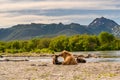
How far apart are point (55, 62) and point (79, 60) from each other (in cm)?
674

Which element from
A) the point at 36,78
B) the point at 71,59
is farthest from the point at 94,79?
the point at 71,59

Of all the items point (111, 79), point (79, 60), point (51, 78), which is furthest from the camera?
point (79, 60)

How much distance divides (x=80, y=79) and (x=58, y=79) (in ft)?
5.82

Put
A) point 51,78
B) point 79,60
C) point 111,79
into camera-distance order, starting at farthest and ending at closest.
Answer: point 79,60
point 51,78
point 111,79

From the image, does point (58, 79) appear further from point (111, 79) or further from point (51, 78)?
point (111, 79)

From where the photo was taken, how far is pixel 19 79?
29.5 meters

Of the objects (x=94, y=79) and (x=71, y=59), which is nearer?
(x=94, y=79)

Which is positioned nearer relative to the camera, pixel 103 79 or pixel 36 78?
pixel 103 79

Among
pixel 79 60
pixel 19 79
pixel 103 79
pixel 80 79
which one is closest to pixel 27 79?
pixel 19 79

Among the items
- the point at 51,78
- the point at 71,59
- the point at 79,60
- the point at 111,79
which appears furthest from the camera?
the point at 79,60

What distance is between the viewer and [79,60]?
58.6 m

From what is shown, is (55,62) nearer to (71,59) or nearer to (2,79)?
(71,59)

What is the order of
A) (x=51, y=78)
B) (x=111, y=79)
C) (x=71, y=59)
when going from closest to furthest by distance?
(x=111, y=79)
(x=51, y=78)
(x=71, y=59)

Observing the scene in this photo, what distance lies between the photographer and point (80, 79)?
28594 mm
